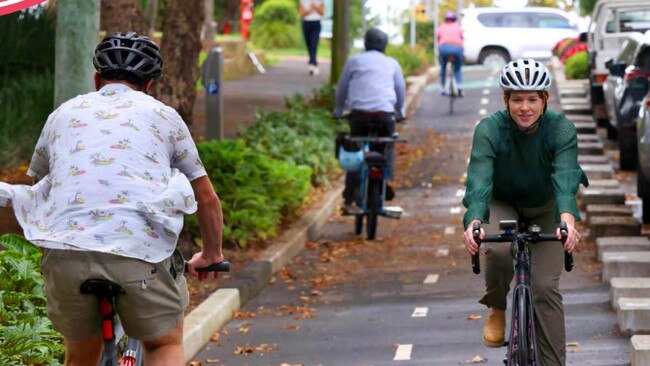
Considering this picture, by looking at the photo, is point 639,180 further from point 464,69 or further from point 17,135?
point 464,69

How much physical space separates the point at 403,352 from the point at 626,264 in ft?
8.43

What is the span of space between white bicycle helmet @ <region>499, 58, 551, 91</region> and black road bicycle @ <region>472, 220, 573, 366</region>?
0.62 metres

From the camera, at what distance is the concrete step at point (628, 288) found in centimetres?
1055

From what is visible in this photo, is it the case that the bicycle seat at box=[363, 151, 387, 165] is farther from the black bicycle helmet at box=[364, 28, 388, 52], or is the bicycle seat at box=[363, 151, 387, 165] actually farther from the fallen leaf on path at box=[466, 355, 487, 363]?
the fallen leaf on path at box=[466, 355, 487, 363]

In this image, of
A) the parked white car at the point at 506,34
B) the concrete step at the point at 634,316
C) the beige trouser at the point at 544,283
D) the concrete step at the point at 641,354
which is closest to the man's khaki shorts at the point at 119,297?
the beige trouser at the point at 544,283

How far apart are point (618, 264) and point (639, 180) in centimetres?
364

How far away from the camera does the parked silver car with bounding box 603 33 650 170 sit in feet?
63.8

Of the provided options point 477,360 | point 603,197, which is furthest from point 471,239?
point 603,197

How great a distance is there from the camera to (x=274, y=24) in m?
52.9

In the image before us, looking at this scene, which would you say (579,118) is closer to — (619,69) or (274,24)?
(619,69)

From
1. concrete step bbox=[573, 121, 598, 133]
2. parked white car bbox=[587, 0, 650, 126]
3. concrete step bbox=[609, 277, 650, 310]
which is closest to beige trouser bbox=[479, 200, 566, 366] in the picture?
concrete step bbox=[609, 277, 650, 310]

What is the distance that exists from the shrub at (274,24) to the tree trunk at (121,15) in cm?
3917

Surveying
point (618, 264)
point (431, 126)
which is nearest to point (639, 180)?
point (618, 264)

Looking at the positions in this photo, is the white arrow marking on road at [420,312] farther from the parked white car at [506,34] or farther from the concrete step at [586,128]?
the parked white car at [506,34]
